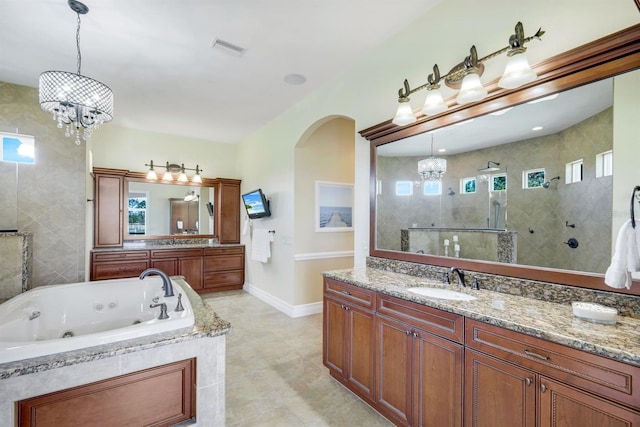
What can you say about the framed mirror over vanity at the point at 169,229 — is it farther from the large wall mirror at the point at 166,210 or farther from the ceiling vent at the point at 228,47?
the ceiling vent at the point at 228,47

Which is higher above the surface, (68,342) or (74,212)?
(74,212)

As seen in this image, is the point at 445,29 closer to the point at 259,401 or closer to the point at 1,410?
the point at 259,401

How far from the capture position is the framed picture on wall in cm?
436

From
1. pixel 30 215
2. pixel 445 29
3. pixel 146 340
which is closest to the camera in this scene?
pixel 146 340

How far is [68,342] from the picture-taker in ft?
4.80

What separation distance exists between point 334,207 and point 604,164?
3.30 metres

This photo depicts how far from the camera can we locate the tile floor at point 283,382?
6.67 ft

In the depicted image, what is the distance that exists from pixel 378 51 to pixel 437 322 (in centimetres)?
248

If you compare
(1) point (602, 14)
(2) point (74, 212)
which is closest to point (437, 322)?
(1) point (602, 14)

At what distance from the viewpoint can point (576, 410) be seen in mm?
1097

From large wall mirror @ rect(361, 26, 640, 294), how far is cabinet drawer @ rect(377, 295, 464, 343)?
1.88 feet

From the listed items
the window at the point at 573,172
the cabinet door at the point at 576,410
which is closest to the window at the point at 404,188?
the window at the point at 573,172

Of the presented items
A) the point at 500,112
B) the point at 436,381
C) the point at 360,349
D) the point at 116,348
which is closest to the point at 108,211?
the point at 116,348

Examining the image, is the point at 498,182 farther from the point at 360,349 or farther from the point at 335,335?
the point at 335,335
